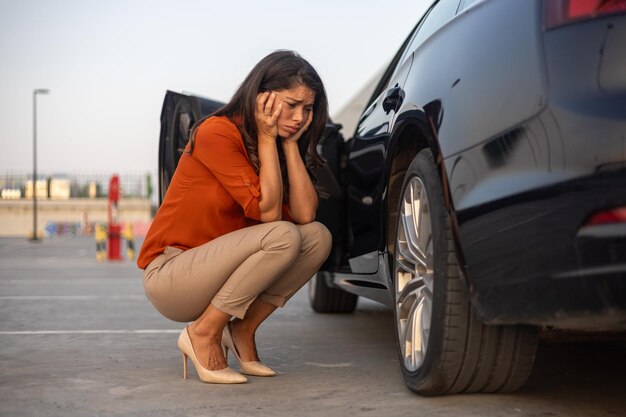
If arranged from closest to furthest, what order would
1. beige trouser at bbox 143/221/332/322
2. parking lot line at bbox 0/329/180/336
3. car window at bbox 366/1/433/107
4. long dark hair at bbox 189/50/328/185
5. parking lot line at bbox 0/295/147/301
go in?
beige trouser at bbox 143/221/332/322 → long dark hair at bbox 189/50/328/185 → car window at bbox 366/1/433/107 → parking lot line at bbox 0/329/180/336 → parking lot line at bbox 0/295/147/301

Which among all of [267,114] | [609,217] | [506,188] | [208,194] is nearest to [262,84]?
[267,114]

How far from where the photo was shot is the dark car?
6.80 feet

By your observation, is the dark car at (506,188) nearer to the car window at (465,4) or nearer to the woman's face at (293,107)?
the car window at (465,4)

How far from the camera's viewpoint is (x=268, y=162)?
3312 mm

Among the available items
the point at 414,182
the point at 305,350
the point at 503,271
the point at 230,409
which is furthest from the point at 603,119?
the point at 305,350

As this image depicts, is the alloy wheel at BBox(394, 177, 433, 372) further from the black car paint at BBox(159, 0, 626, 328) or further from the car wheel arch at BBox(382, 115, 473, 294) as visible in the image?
the black car paint at BBox(159, 0, 626, 328)

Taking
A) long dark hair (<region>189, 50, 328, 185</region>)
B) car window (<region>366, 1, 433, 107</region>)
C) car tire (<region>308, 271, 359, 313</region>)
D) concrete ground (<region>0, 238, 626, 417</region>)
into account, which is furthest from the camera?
car tire (<region>308, 271, 359, 313</region>)

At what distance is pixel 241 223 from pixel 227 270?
0.34m

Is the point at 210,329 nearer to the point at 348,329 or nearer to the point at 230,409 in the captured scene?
the point at 230,409

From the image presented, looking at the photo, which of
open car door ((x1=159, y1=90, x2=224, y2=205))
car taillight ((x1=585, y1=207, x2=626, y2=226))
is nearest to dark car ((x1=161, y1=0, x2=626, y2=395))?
car taillight ((x1=585, y1=207, x2=626, y2=226))

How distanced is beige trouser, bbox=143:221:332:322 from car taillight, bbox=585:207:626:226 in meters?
1.43

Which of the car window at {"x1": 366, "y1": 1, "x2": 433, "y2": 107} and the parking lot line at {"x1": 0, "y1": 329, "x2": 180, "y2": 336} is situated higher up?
the car window at {"x1": 366, "y1": 1, "x2": 433, "y2": 107}

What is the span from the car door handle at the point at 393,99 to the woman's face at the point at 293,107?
0.31 metres

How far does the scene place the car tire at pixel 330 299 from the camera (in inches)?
236
